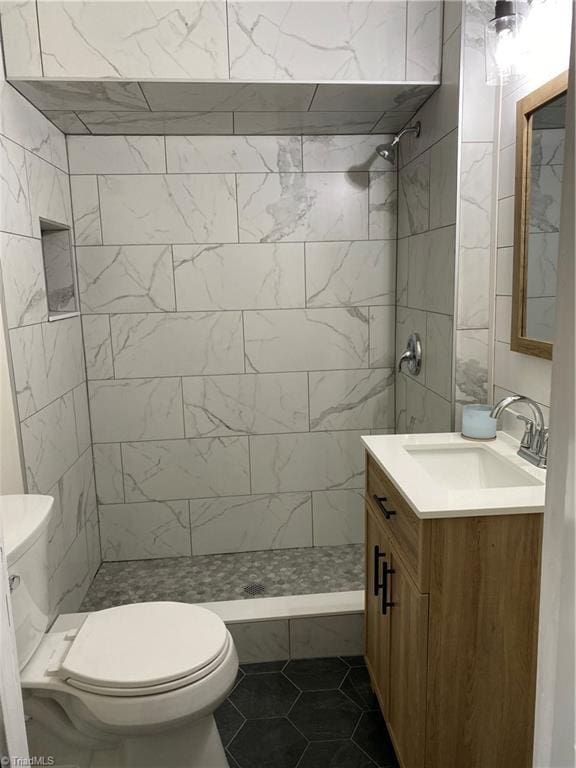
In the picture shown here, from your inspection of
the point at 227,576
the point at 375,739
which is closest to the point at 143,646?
the point at 375,739

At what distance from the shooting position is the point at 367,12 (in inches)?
80.7

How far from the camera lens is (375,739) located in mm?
1896

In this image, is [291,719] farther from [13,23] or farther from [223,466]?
[13,23]

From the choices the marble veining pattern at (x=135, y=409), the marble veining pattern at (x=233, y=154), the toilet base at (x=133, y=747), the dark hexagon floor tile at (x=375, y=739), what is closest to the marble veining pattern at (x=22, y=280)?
the marble veining pattern at (x=135, y=409)

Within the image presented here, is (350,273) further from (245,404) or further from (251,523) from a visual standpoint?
(251,523)

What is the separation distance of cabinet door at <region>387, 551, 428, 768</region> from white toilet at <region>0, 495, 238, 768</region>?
470mm

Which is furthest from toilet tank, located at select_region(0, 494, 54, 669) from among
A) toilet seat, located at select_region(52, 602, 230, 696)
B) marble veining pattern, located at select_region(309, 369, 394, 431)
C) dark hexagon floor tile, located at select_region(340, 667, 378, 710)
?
marble veining pattern, located at select_region(309, 369, 394, 431)

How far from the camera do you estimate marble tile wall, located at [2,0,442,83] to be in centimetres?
196

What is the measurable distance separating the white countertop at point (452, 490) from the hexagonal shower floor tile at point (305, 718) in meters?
0.89

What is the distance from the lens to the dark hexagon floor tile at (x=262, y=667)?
7.36 feet

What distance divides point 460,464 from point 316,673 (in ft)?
3.35

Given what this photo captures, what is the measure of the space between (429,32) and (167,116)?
107 centimetres

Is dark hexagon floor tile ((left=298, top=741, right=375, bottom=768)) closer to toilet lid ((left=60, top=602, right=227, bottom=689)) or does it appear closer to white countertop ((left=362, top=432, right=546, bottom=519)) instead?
toilet lid ((left=60, top=602, right=227, bottom=689))

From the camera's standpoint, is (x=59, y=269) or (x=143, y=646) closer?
(x=143, y=646)
